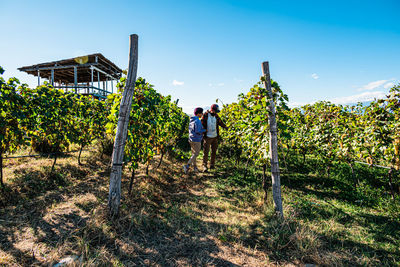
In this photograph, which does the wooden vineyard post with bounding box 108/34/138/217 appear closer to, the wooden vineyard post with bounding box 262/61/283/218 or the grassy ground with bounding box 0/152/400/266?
the grassy ground with bounding box 0/152/400/266

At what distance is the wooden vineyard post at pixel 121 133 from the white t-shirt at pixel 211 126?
9.28 feet

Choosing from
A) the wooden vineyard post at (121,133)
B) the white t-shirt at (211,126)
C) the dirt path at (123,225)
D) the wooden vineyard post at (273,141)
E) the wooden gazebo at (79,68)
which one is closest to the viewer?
the dirt path at (123,225)

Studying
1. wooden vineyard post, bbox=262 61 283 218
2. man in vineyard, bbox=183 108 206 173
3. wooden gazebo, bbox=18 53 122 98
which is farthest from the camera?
wooden gazebo, bbox=18 53 122 98

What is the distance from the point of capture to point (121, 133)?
275cm

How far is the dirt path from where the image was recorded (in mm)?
2150

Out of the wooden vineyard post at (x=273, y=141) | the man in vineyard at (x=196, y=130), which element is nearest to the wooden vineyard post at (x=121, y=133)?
the wooden vineyard post at (x=273, y=141)

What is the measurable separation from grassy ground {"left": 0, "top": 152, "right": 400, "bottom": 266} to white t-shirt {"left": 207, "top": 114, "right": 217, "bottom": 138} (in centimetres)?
148

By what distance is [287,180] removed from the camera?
491 centimetres

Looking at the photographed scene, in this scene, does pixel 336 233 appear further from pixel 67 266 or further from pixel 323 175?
pixel 67 266

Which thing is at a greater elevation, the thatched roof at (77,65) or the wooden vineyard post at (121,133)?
the thatched roof at (77,65)

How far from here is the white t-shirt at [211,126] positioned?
5230mm

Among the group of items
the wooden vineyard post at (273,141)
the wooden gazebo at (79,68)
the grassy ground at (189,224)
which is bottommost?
the grassy ground at (189,224)

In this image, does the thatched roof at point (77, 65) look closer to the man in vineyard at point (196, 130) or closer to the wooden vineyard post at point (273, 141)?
the man in vineyard at point (196, 130)

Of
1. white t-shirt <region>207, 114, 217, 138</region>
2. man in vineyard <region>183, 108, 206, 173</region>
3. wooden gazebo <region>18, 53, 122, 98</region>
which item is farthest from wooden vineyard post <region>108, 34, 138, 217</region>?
wooden gazebo <region>18, 53, 122, 98</region>
